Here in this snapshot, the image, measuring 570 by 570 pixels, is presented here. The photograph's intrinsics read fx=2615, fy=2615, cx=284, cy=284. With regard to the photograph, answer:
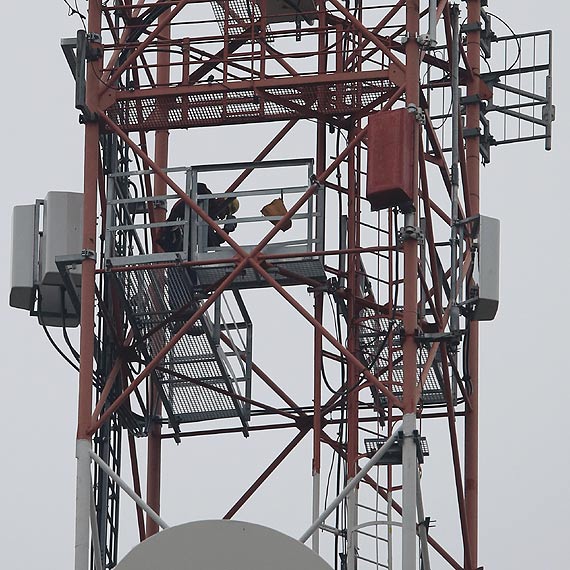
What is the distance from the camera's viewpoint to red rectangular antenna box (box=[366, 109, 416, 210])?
3716 centimetres

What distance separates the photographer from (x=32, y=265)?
1565 inches

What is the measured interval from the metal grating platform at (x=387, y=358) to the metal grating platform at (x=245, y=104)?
4.07m

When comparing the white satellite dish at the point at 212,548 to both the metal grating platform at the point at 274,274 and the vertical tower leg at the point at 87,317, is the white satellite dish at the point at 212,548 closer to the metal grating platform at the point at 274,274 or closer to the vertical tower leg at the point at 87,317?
the vertical tower leg at the point at 87,317

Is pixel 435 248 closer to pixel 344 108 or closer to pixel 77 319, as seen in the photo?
pixel 344 108

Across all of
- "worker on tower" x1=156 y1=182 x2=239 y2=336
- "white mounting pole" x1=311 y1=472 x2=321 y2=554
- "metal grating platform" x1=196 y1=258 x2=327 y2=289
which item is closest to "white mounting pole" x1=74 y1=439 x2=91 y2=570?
"worker on tower" x1=156 y1=182 x2=239 y2=336

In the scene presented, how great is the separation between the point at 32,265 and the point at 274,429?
201 inches

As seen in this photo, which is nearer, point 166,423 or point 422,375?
point 422,375

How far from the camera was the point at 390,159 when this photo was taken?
37.3 meters

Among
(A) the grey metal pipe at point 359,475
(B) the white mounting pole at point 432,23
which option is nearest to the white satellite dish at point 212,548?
(A) the grey metal pipe at point 359,475

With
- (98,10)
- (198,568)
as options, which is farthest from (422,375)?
(98,10)

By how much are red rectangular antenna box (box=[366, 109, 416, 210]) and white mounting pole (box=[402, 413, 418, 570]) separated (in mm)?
3139

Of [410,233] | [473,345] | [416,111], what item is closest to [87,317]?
[410,233]

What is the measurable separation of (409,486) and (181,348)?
5879mm

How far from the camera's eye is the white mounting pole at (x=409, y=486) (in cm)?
3622
